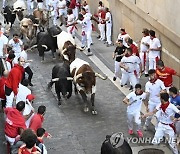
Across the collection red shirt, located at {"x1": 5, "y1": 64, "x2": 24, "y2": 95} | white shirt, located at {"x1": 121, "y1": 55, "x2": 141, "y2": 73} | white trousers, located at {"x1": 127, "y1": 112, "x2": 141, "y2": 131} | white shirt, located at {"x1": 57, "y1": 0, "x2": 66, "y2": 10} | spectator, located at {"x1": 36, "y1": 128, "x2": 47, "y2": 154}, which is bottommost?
white shirt, located at {"x1": 57, "y1": 0, "x2": 66, "y2": 10}

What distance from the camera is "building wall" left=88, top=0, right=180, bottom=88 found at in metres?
16.5

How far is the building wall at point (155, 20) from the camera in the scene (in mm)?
16484

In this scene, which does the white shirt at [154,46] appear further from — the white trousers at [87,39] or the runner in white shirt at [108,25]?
the runner in white shirt at [108,25]

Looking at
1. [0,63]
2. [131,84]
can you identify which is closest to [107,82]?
[131,84]

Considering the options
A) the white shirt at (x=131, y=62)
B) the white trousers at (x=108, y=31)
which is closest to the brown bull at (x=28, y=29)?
the white trousers at (x=108, y=31)

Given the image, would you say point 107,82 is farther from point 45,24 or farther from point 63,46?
point 45,24

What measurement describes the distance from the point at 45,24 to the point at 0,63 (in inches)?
276

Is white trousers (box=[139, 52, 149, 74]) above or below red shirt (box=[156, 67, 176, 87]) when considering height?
below

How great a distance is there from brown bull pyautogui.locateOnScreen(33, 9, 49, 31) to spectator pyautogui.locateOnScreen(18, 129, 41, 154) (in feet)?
44.5

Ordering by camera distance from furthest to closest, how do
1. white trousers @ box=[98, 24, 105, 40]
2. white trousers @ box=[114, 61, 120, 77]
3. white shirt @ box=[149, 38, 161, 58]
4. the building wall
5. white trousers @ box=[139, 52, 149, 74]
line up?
white trousers @ box=[98, 24, 105, 40] < white trousers @ box=[139, 52, 149, 74] < white trousers @ box=[114, 61, 120, 77] < white shirt @ box=[149, 38, 161, 58] < the building wall

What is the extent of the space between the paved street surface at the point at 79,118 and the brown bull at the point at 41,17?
13.6 ft

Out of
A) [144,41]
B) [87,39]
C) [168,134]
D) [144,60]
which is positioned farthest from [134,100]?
[87,39]

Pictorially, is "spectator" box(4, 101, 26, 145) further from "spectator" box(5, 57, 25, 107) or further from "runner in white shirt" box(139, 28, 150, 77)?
"runner in white shirt" box(139, 28, 150, 77)

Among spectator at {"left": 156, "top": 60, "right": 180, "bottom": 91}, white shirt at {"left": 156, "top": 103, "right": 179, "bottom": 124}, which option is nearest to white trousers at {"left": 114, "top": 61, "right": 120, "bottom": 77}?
spectator at {"left": 156, "top": 60, "right": 180, "bottom": 91}
